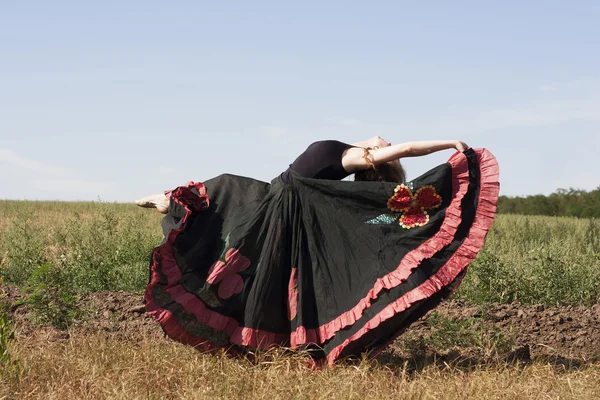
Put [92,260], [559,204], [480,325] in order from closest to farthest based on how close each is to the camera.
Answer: [480,325], [92,260], [559,204]

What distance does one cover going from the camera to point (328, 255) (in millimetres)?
4477

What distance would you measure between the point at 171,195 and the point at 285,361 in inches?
48.2

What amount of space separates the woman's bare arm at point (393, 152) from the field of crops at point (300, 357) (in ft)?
3.81

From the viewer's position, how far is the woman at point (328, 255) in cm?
430

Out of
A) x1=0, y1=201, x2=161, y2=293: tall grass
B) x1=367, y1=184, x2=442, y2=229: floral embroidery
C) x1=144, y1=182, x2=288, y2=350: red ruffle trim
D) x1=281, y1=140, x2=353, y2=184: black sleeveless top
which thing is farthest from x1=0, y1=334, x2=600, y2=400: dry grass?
x1=0, y1=201, x2=161, y2=293: tall grass

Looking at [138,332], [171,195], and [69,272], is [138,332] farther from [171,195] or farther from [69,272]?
[69,272]

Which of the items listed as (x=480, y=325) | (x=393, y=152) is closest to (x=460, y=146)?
(x=393, y=152)

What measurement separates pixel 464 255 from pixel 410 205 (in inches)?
16.9

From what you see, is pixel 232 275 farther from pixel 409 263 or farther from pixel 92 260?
pixel 92 260

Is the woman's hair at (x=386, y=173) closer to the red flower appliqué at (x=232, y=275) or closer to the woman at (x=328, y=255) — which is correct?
the woman at (x=328, y=255)

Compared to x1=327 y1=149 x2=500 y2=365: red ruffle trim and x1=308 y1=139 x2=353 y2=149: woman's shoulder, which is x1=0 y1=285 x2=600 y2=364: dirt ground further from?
x1=308 y1=139 x2=353 y2=149: woman's shoulder

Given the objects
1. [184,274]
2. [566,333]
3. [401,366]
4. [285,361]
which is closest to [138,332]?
[184,274]

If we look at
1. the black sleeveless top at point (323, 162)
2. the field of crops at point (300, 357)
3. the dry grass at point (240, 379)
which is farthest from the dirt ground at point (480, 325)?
the black sleeveless top at point (323, 162)

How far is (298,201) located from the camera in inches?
180
